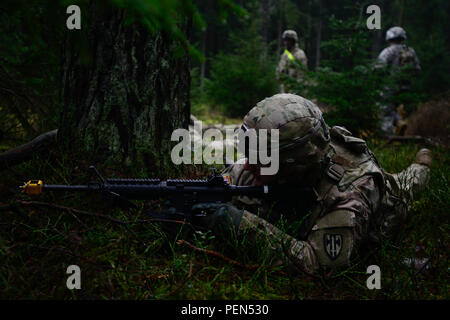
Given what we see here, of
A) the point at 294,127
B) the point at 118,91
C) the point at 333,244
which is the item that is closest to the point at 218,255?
the point at 333,244

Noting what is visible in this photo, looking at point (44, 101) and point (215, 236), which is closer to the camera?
point (215, 236)

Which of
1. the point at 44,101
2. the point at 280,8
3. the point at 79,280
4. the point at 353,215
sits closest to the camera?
the point at 79,280

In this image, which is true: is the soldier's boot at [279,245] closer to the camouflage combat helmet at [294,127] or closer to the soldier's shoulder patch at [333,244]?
the soldier's shoulder patch at [333,244]

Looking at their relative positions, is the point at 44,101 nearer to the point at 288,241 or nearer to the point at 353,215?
the point at 288,241

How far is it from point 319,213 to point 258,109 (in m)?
0.91

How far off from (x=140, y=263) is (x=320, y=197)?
138 centimetres

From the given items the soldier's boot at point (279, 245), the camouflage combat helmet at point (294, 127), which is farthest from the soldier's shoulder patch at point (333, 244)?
the camouflage combat helmet at point (294, 127)

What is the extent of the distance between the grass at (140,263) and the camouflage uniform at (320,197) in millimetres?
149

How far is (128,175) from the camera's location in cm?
301

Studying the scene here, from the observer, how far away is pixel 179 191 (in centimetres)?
249

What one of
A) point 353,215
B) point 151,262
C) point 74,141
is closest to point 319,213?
point 353,215

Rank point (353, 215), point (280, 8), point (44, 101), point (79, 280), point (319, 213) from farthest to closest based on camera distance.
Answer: point (280, 8)
point (44, 101)
point (319, 213)
point (353, 215)
point (79, 280)

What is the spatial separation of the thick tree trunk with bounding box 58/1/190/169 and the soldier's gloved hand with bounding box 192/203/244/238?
2.86ft

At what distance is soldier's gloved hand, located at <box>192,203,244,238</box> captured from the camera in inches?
92.7
